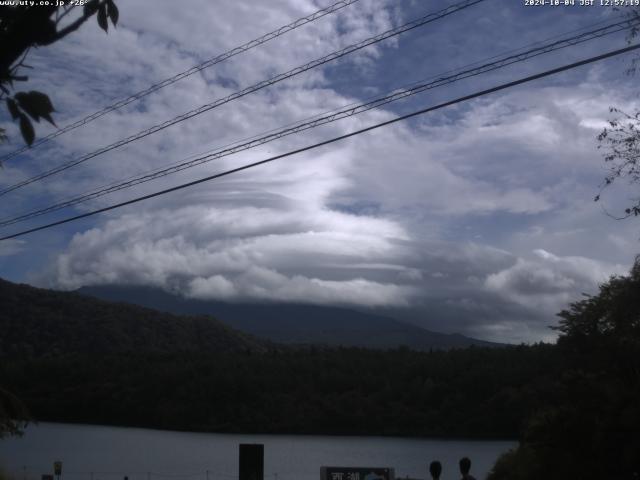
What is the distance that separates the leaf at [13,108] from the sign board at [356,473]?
11.2 metres

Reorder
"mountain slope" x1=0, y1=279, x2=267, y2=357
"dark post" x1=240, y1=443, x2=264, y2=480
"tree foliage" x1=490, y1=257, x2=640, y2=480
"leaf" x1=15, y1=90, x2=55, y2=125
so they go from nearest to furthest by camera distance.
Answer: "leaf" x1=15, y1=90, x2=55, y2=125 < "tree foliage" x1=490, y1=257, x2=640, y2=480 < "dark post" x1=240, y1=443, x2=264, y2=480 < "mountain slope" x1=0, y1=279, x2=267, y2=357

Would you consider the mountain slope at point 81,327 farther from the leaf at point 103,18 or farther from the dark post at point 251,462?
the leaf at point 103,18

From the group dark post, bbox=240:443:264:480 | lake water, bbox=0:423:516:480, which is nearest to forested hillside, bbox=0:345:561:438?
lake water, bbox=0:423:516:480

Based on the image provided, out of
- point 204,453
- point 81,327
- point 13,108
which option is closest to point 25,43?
point 13,108

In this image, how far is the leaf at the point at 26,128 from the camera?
12.5 ft

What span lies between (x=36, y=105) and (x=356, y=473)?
11.5 metres

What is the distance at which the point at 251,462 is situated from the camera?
50.5 feet

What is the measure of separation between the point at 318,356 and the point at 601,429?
93.9 meters

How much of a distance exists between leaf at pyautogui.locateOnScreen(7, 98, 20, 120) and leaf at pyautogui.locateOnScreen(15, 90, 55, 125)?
42 millimetres

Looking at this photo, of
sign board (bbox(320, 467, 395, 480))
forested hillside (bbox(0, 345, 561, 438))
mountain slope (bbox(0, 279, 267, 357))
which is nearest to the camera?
sign board (bbox(320, 467, 395, 480))

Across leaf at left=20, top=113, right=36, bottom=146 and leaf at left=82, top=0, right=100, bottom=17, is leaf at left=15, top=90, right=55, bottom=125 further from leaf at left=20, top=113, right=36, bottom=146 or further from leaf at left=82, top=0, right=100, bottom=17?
leaf at left=82, top=0, right=100, bottom=17

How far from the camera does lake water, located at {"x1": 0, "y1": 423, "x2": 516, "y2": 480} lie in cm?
5531

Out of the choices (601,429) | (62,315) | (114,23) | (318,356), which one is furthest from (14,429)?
(62,315)

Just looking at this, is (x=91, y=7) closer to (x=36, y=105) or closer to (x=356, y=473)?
(x=36, y=105)
